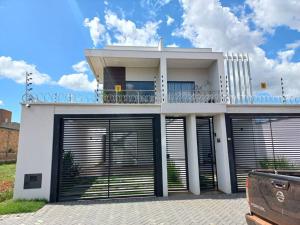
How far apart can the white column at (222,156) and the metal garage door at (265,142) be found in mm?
435

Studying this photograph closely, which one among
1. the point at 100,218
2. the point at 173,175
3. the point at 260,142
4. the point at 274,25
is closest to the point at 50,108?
the point at 100,218

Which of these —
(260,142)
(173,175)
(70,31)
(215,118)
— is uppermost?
(70,31)

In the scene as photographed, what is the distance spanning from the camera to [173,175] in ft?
30.7

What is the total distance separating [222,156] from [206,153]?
Result: 2.86ft

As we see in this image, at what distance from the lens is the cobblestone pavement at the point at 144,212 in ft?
19.0

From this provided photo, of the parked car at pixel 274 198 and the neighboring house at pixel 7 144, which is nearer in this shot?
the parked car at pixel 274 198

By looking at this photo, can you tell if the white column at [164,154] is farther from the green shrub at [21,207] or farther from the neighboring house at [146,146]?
the green shrub at [21,207]

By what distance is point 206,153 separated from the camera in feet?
32.1

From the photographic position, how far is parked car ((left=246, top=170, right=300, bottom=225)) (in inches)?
116

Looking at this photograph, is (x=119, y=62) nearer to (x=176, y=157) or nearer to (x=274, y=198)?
(x=176, y=157)

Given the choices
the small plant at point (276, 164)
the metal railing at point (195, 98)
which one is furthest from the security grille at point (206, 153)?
the small plant at point (276, 164)

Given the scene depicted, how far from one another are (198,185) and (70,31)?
28.7 ft

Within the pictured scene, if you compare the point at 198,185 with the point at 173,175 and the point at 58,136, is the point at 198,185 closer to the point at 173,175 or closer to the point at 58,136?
the point at 173,175

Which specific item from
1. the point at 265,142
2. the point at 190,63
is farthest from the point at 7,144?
the point at 265,142
